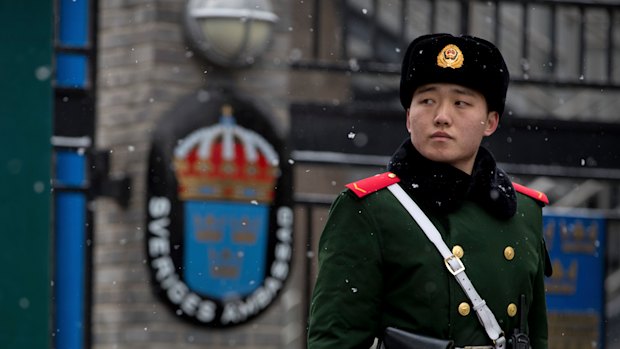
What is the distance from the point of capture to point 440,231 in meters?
3.93

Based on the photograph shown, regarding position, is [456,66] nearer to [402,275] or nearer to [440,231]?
[440,231]

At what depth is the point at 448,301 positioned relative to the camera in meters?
3.90

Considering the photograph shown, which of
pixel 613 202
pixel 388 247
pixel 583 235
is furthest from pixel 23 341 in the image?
pixel 613 202

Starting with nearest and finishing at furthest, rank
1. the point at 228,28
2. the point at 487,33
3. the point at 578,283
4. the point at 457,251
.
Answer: the point at 457,251 < the point at 228,28 < the point at 578,283 < the point at 487,33

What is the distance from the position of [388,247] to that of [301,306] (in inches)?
278

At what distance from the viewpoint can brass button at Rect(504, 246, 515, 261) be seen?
13.1 feet

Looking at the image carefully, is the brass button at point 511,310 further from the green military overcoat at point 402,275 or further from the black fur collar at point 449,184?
the black fur collar at point 449,184

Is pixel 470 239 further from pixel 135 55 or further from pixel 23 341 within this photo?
pixel 135 55

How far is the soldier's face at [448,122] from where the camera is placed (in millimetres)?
3924

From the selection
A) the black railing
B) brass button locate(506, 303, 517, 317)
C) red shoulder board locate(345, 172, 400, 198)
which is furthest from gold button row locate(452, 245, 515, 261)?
the black railing

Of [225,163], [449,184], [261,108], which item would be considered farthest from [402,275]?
[261,108]

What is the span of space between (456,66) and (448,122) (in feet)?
0.52

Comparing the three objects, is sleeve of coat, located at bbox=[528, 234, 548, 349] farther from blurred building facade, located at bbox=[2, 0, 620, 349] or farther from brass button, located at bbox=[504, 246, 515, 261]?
blurred building facade, located at bbox=[2, 0, 620, 349]

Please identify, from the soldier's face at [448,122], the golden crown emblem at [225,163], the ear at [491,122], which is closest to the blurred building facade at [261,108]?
the golden crown emblem at [225,163]
